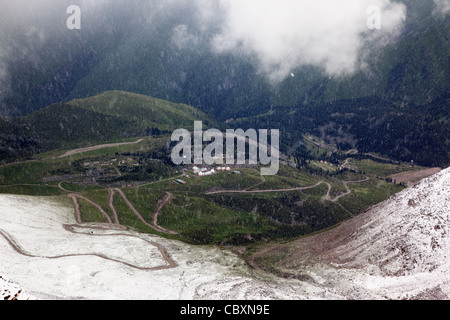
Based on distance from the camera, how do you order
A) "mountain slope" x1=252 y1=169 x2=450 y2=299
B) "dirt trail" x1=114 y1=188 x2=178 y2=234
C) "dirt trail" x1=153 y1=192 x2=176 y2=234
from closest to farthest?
"mountain slope" x1=252 y1=169 x2=450 y2=299
"dirt trail" x1=114 y1=188 x2=178 y2=234
"dirt trail" x1=153 y1=192 x2=176 y2=234

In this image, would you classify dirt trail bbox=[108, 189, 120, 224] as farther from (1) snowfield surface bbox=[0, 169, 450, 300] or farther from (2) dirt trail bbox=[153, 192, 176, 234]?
(1) snowfield surface bbox=[0, 169, 450, 300]

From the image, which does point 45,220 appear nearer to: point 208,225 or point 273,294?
point 208,225

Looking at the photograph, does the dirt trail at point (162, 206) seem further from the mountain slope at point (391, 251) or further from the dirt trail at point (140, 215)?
the mountain slope at point (391, 251)

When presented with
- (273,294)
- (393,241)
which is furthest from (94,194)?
(393,241)

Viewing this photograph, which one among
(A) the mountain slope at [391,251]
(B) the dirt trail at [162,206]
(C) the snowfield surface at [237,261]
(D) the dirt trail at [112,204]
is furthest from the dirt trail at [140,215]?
(A) the mountain slope at [391,251]

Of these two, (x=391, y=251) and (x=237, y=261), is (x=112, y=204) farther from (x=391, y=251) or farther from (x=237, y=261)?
(x=391, y=251)

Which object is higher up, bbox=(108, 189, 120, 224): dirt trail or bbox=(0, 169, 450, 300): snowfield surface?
bbox=(108, 189, 120, 224): dirt trail

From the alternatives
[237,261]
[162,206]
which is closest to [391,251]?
[237,261]

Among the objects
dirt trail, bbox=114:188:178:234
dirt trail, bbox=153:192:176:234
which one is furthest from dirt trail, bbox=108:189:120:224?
dirt trail, bbox=153:192:176:234
